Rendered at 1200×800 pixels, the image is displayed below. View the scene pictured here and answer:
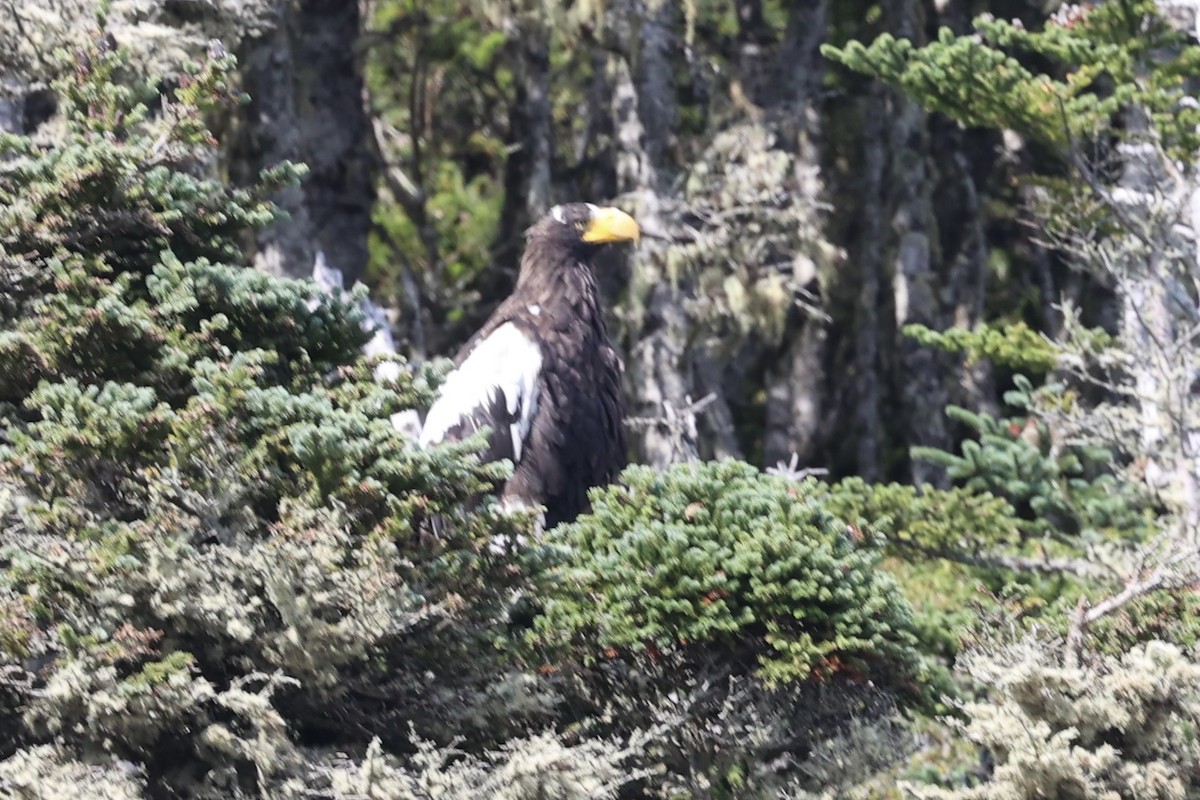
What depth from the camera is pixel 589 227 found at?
7.63 m

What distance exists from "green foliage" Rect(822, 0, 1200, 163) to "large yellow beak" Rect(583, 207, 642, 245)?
112 centimetres

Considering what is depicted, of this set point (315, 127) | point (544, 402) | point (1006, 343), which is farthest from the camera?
point (315, 127)

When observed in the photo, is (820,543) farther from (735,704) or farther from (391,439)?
(391,439)

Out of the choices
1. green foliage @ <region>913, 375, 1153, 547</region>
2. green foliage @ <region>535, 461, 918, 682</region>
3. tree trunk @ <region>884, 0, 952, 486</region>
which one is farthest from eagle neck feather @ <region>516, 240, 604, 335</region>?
tree trunk @ <region>884, 0, 952, 486</region>

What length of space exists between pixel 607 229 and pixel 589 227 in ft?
0.24

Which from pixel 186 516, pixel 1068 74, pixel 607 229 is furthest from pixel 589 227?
pixel 186 516

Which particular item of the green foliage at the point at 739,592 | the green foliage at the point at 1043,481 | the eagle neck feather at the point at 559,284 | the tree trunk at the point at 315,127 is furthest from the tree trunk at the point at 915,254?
the green foliage at the point at 739,592

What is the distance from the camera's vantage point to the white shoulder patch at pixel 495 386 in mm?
6699

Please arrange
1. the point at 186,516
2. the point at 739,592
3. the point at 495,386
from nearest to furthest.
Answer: the point at 186,516, the point at 739,592, the point at 495,386

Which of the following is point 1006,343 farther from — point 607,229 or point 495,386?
point 495,386

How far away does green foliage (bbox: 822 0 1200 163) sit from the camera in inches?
261

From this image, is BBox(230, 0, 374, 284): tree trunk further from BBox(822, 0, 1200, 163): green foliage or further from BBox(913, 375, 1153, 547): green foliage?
BBox(913, 375, 1153, 547): green foliage

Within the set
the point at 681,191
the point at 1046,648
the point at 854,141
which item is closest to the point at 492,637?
the point at 1046,648

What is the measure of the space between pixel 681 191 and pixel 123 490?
6.74 meters
